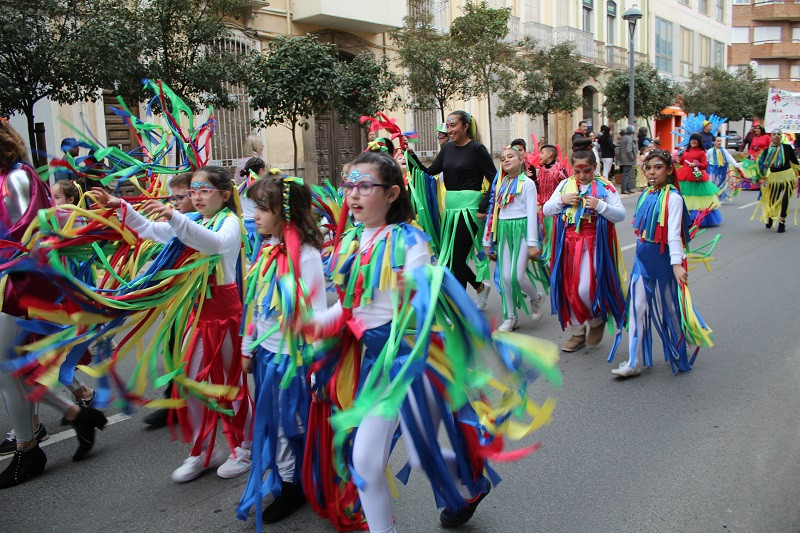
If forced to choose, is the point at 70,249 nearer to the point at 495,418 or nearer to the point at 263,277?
the point at 263,277

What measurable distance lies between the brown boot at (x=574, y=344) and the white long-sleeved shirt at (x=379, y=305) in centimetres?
327

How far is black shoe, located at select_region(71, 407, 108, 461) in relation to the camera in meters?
3.91

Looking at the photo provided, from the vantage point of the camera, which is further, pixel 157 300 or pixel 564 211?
pixel 564 211

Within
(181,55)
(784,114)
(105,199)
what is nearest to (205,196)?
(105,199)

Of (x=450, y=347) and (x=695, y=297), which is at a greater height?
(x=450, y=347)

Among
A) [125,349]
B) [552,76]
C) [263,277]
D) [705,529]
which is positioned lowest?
[705,529]

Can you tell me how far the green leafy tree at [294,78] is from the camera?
12.6m

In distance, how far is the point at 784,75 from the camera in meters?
53.9

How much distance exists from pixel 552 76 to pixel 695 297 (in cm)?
1441

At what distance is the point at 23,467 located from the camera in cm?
377

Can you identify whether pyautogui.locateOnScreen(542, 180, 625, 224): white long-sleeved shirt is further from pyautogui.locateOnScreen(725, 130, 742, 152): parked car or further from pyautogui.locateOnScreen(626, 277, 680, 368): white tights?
pyautogui.locateOnScreen(725, 130, 742, 152): parked car

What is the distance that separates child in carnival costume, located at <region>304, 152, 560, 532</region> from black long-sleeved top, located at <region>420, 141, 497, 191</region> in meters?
3.50

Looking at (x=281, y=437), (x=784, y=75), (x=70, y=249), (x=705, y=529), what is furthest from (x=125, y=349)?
(x=784, y=75)

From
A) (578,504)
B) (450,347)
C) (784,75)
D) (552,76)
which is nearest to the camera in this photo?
(450,347)
